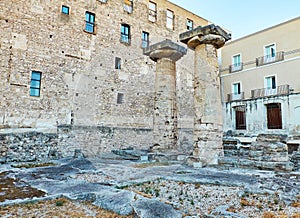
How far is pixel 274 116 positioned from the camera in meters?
17.4

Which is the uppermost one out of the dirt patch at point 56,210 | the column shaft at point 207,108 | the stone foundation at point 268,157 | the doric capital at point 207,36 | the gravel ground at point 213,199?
the doric capital at point 207,36

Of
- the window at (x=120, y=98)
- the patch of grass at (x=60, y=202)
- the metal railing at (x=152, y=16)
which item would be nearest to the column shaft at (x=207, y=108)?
the patch of grass at (x=60, y=202)

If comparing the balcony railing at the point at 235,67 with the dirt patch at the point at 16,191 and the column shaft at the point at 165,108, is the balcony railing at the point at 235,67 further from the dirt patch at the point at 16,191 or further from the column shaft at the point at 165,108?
the dirt patch at the point at 16,191

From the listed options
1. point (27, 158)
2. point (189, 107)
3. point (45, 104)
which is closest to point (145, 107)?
point (189, 107)

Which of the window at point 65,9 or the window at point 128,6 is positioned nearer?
the window at point 65,9

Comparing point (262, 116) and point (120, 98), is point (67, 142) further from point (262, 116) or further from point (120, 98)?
point (262, 116)

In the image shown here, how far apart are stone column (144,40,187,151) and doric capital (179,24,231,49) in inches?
58.9

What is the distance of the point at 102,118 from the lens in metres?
12.8

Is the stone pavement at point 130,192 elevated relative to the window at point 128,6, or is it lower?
lower

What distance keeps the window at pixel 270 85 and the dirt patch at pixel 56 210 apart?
17.3 meters

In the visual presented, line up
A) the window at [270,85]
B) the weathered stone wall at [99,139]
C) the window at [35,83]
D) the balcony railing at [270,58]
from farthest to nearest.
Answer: the window at [270,85] → the balcony railing at [270,58] → the weathered stone wall at [99,139] → the window at [35,83]

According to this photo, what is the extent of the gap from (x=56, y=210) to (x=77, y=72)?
9583 mm

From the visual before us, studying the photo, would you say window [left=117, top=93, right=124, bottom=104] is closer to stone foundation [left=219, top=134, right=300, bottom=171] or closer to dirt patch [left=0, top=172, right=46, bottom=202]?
stone foundation [left=219, top=134, right=300, bottom=171]

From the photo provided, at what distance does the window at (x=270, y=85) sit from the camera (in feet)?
57.9
